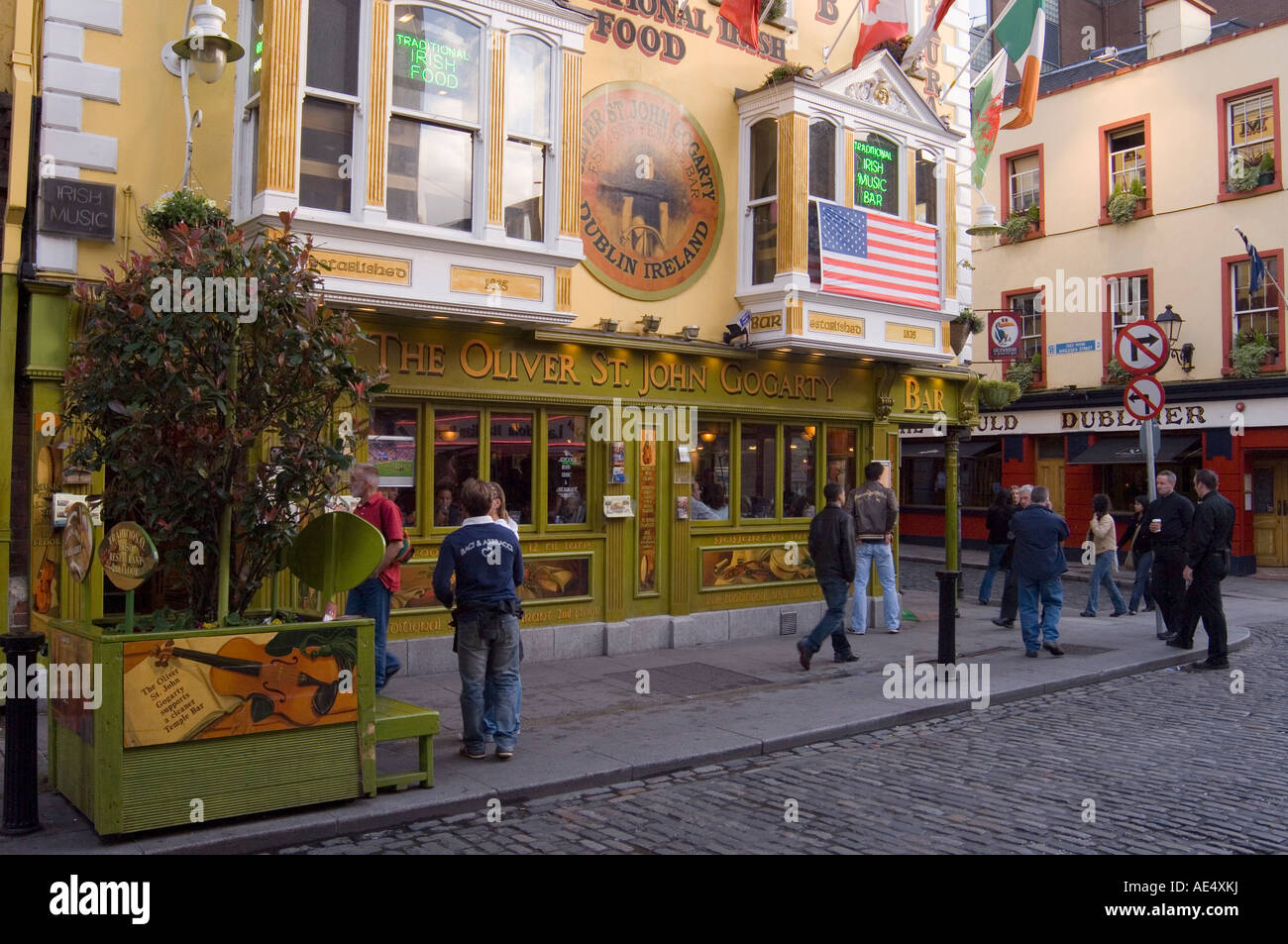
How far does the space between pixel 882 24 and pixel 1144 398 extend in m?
5.36

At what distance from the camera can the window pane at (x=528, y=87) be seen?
10.5 m

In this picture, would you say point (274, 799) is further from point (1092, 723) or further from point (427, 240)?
point (1092, 723)

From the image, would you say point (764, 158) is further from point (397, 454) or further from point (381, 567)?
point (381, 567)

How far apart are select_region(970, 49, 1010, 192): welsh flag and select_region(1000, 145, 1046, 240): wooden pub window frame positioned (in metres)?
12.8

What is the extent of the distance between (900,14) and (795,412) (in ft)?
15.8

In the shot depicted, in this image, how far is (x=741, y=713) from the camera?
28.2 ft

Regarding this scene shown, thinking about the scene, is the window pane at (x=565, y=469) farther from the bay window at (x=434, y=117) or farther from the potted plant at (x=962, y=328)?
the potted plant at (x=962, y=328)

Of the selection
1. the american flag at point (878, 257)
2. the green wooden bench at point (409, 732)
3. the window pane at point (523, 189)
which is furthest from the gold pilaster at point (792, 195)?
the green wooden bench at point (409, 732)

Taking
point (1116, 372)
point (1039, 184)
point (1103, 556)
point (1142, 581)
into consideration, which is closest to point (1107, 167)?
point (1039, 184)

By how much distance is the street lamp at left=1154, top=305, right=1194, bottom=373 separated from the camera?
22.6 meters

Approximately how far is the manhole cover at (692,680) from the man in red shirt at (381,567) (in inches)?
101

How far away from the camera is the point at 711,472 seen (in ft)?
41.3

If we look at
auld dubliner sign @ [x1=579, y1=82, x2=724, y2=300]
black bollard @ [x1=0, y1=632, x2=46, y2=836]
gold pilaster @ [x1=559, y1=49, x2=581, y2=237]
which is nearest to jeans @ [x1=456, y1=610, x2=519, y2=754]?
black bollard @ [x1=0, y1=632, x2=46, y2=836]

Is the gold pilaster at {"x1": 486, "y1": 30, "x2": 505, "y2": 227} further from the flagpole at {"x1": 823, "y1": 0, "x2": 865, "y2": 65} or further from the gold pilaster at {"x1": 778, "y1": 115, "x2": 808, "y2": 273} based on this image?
the flagpole at {"x1": 823, "y1": 0, "x2": 865, "y2": 65}
